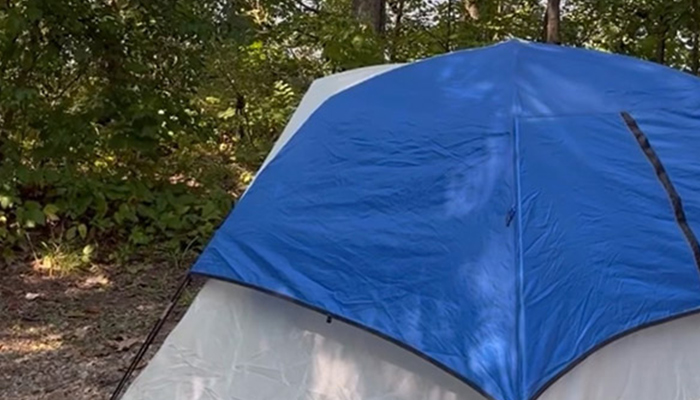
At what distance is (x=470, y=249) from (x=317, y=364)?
1.80ft

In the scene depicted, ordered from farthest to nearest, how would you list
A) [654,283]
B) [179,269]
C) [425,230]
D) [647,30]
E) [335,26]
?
1. [647,30]
2. [335,26]
3. [179,269]
4. [425,230]
5. [654,283]

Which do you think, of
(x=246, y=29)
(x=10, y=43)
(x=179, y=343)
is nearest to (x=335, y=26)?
(x=246, y=29)

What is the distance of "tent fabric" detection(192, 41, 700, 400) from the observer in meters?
1.83

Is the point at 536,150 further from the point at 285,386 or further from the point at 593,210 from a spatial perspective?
the point at 285,386

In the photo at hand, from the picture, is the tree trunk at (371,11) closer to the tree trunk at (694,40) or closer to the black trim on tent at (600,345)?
the tree trunk at (694,40)

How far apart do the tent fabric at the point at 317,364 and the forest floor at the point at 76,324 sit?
0.62 metres

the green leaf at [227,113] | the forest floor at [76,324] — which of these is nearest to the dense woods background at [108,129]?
the forest floor at [76,324]

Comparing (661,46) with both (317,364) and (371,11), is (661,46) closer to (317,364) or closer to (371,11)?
(371,11)

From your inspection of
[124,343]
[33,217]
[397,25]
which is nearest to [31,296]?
[33,217]

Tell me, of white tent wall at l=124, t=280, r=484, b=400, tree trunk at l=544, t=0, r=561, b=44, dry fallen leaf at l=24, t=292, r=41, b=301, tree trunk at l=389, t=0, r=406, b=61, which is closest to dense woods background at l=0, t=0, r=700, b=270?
dry fallen leaf at l=24, t=292, r=41, b=301

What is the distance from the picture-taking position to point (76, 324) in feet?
10.8

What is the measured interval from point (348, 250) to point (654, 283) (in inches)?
30.8

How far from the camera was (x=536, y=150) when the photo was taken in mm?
2068

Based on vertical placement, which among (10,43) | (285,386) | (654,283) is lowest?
(285,386)
